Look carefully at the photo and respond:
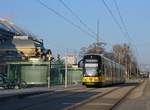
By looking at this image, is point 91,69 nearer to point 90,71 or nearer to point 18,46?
point 90,71

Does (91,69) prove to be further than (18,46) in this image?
No

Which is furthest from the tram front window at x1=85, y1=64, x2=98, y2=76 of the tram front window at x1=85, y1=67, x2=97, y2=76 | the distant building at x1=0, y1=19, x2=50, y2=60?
the distant building at x1=0, y1=19, x2=50, y2=60

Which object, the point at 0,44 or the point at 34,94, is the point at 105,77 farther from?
the point at 0,44

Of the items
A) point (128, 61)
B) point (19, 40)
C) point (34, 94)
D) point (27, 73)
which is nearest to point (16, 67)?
point (27, 73)

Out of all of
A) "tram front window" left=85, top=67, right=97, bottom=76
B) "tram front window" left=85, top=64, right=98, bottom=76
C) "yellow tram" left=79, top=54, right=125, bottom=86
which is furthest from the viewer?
"tram front window" left=85, top=67, right=97, bottom=76

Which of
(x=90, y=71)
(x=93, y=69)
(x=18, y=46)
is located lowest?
(x=90, y=71)

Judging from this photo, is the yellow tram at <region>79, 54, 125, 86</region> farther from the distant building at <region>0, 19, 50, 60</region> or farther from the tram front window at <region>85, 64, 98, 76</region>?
the distant building at <region>0, 19, 50, 60</region>

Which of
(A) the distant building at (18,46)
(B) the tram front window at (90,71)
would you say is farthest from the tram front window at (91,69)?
(A) the distant building at (18,46)

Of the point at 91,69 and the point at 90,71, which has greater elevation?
the point at 91,69

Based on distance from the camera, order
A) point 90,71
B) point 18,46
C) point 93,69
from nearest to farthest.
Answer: point 93,69, point 90,71, point 18,46

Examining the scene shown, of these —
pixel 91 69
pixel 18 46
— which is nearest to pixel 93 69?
pixel 91 69

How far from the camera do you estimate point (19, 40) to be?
287ft

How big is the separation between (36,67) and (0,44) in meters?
25.2

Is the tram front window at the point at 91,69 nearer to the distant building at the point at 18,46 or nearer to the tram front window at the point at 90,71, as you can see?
the tram front window at the point at 90,71
